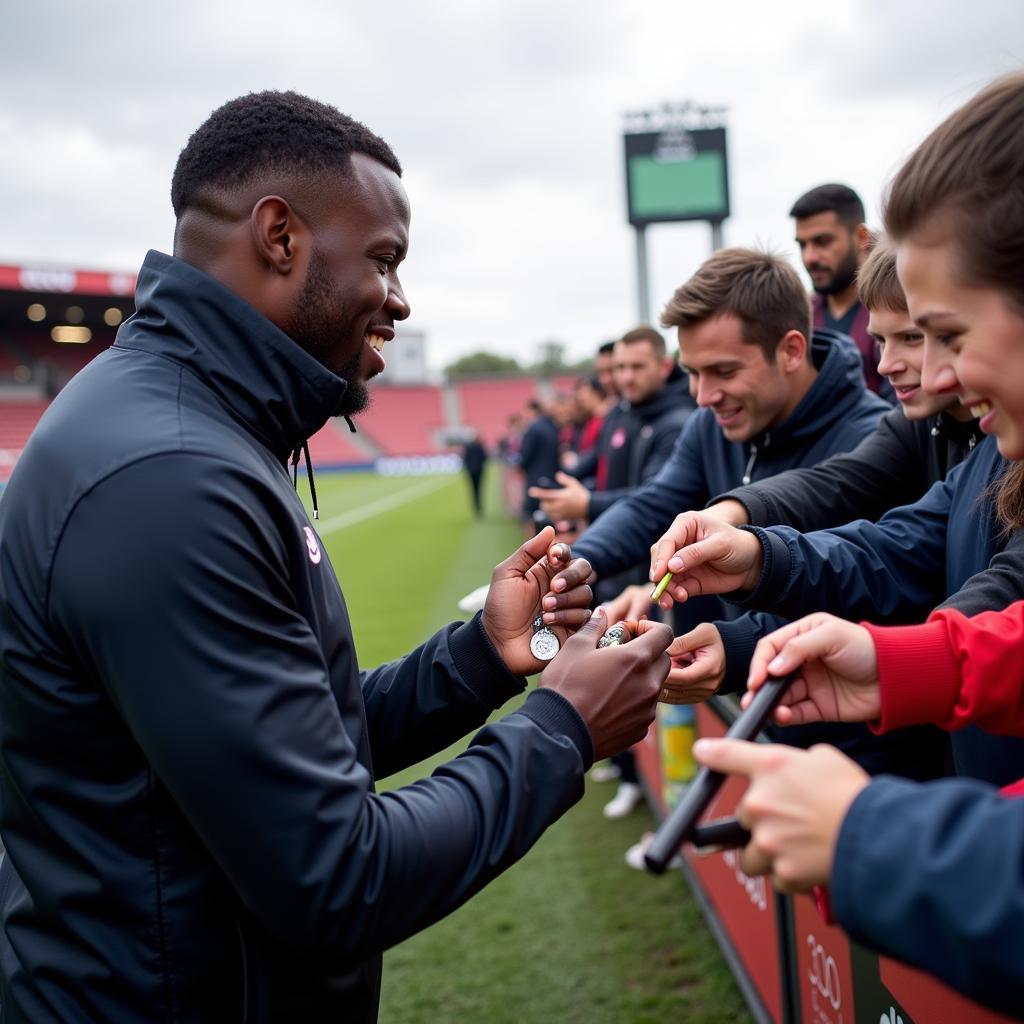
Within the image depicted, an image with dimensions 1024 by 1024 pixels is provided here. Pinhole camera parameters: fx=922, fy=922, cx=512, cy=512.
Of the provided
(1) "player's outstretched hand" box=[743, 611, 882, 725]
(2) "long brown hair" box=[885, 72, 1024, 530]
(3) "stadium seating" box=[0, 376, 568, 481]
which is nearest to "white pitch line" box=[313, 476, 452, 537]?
(1) "player's outstretched hand" box=[743, 611, 882, 725]

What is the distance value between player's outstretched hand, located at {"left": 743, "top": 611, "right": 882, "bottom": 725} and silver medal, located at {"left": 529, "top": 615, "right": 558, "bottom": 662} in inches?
25.9

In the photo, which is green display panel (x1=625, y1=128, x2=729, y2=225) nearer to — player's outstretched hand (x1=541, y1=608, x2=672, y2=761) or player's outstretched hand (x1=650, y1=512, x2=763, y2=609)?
player's outstretched hand (x1=650, y1=512, x2=763, y2=609)

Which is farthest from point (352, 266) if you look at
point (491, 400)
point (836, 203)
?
point (491, 400)

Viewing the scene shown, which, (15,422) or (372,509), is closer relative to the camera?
(372,509)

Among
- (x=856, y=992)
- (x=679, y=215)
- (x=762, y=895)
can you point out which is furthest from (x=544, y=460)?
(x=856, y=992)

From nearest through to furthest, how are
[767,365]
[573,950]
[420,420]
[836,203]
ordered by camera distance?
[767,365], [573,950], [836,203], [420,420]

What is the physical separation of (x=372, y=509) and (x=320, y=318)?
84.0ft

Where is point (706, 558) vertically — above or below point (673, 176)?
below

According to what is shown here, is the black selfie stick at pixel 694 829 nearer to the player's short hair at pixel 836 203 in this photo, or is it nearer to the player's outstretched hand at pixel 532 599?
the player's outstretched hand at pixel 532 599

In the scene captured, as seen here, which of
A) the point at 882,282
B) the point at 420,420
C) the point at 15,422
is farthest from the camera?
the point at 420,420

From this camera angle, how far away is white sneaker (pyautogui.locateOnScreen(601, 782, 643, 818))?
5379 mm


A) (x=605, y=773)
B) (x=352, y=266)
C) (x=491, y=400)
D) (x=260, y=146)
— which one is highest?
(x=260, y=146)

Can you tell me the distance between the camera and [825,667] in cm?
150

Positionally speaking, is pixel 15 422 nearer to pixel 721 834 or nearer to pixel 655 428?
pixel 655 428
